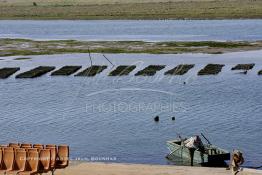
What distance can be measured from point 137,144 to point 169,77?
33317mm

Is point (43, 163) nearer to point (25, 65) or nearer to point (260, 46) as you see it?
point (25, 65)

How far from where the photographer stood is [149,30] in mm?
158125

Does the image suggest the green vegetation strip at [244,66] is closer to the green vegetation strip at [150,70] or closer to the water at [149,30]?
the green vegetation strip at [150,70]

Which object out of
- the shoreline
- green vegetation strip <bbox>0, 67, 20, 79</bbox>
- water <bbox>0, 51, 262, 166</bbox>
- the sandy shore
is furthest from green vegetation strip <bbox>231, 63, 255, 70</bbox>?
the sandy shore

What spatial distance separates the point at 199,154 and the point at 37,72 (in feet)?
153

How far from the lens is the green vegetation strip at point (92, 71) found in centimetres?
8481

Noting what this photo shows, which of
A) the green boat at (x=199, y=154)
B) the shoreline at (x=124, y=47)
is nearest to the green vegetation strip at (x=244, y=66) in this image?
the shoreline at (x=124, y=47)

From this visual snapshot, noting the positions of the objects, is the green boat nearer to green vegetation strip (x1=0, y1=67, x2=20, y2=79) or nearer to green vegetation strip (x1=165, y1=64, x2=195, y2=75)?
green vegetation strip (x1=165, y1=64, x2=195, y2=75)

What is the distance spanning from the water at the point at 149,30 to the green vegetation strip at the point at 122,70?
41.8 metres

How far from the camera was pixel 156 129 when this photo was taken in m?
53.9

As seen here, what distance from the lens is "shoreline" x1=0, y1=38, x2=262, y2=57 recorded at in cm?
10775

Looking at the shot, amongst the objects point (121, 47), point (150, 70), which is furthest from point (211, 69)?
point (121, 47)

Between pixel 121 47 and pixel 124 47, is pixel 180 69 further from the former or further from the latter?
pixel 121 47

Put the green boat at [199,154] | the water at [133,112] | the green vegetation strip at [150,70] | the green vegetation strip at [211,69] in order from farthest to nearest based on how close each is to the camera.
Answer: the green vegetation strip at [150,70]
the green vegetation strip at [211,69]
the water at [133,112]
the green boat at [199,154]
